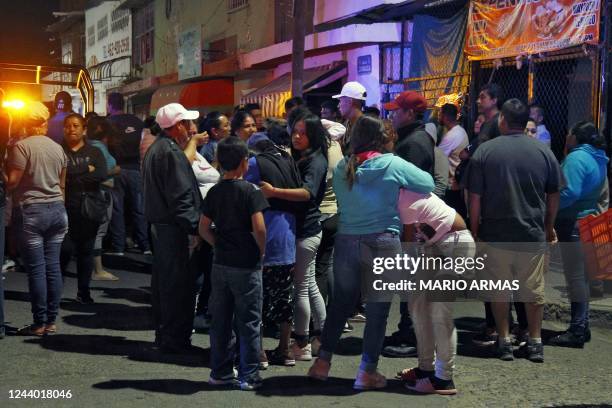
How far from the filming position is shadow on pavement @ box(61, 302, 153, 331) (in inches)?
310

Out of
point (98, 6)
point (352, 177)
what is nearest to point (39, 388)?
point (352, 177)

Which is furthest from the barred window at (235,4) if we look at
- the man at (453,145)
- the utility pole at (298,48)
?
the man at (453,145)

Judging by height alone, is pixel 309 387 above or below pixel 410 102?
below

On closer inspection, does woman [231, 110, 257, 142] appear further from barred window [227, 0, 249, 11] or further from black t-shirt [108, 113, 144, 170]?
barred window [227, 0, 249, 11]

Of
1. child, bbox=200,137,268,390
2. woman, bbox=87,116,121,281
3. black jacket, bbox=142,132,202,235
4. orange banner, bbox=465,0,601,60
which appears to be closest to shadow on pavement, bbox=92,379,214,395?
child, bbox=200,137,268,390

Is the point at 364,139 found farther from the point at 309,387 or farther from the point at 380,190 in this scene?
the point at 309,387

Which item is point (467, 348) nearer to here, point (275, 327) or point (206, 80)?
point (275, 327)

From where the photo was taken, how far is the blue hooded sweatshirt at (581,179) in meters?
7.38

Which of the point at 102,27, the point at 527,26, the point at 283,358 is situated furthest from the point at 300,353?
the point at 102,27

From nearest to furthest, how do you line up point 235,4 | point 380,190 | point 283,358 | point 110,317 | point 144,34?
point 380,190 → point 283,358 → point 110,317 → point 235,4 → point 144,34

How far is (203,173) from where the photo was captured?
7.32 m

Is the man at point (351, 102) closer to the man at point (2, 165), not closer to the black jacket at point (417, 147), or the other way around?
the black jacket at point (417, 147)

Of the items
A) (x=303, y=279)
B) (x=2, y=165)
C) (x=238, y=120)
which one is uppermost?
(x=238, y=120)

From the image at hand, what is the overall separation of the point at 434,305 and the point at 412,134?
1.60 meters
